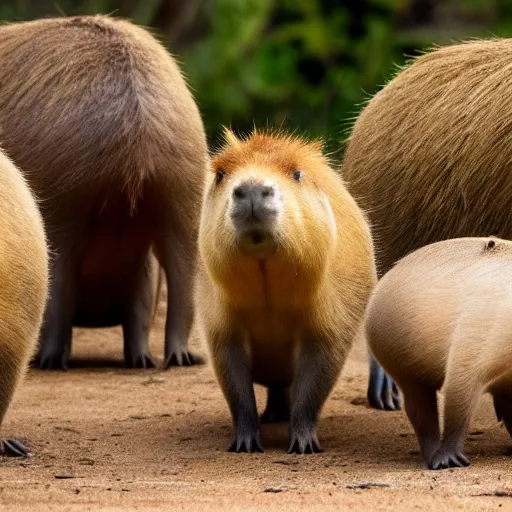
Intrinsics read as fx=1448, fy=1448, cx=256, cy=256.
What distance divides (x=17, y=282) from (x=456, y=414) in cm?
150

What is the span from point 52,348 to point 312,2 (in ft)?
18.6

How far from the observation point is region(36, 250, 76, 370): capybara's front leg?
23.3 feet

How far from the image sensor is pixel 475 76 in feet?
21.3

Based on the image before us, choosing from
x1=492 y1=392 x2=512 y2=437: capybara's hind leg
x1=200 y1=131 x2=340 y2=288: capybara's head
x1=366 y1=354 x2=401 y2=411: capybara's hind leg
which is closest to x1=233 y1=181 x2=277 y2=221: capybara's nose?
x1=200 y1=131 x2=340 y2=288: capybara's head

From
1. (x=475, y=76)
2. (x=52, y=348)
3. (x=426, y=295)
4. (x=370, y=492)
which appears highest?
(x=475, y=76)

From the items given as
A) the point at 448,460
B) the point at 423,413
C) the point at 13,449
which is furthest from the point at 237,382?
the point at 448,460

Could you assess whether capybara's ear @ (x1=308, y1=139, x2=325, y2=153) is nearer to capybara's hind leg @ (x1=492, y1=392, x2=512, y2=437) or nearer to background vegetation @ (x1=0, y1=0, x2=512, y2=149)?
capybara's hind leg @ (x1=492, y1=392, x2=512, y2=437)

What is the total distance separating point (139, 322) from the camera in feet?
24.7

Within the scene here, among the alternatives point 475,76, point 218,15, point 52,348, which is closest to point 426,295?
point 475,76

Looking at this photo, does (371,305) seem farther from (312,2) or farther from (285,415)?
(312,2)

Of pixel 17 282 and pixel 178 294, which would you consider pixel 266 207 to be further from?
pixel 178 294

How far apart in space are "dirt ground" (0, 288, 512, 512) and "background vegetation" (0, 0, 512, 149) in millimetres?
4815

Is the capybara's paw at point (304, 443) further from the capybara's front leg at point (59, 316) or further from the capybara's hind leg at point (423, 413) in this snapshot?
the capybara's front leg at point (59, 316)

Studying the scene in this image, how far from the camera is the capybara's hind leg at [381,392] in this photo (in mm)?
6125
